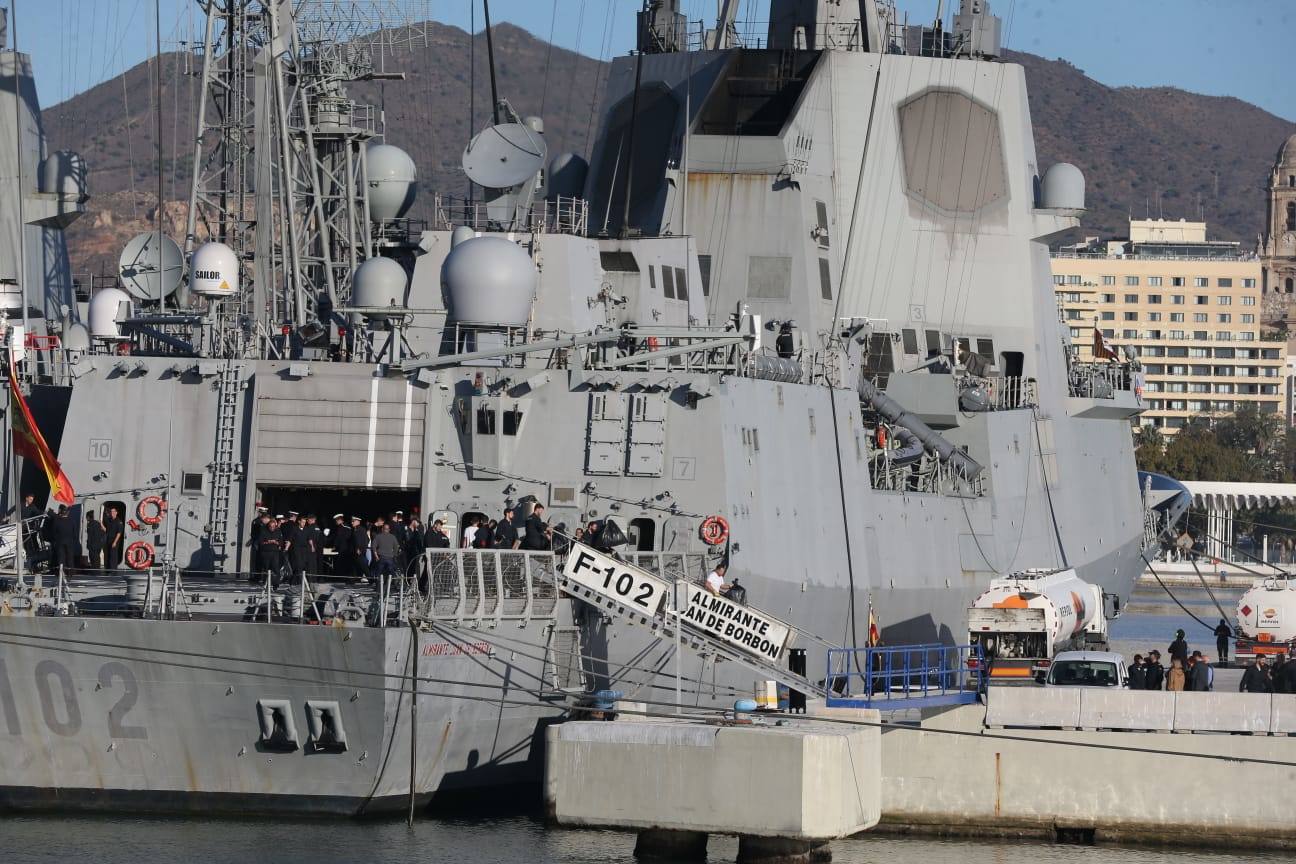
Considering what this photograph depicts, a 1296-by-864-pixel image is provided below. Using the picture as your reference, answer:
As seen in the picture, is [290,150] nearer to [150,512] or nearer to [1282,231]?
[150,512]

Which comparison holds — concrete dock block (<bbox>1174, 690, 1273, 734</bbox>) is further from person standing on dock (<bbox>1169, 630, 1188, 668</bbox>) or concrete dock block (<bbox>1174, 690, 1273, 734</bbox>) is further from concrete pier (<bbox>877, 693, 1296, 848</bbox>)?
person standing on dock (<bbox>1169, 630, 1188, 668</bbox>)

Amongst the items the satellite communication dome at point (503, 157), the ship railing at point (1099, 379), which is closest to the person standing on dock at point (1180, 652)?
the ship railing at point (1099, 379)

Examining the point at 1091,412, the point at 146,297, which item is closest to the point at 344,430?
the point at 146,297

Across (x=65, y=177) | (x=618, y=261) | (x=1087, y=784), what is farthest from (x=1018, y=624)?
(x=65, y=177)

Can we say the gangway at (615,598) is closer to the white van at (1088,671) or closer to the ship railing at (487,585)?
the ship railing at (487,585)

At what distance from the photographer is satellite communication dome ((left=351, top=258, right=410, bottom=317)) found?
899 inches

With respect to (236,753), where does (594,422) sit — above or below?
above

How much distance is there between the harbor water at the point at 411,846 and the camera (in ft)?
56.9

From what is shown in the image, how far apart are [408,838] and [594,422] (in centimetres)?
504

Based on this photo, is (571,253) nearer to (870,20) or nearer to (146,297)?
(146,297)

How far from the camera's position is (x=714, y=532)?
21234mm

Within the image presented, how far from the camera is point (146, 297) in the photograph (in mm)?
26094

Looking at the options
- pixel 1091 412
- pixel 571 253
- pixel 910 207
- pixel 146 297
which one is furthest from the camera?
pixel 1091 412

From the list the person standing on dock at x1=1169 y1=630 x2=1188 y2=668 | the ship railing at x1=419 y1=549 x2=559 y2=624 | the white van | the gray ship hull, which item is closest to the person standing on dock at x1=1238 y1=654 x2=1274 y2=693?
the white van
